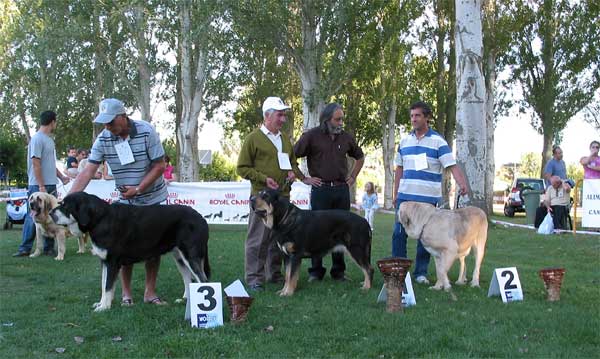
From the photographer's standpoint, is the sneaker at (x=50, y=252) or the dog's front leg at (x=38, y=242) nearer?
the dog's front leg at (x=38, y=242)

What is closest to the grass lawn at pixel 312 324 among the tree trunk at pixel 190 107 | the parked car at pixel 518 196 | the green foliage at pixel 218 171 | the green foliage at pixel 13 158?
the tree trunk at pixel 190 107

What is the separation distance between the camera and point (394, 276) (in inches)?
204

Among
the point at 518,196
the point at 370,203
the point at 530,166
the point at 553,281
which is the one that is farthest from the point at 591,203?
the point at 530,166

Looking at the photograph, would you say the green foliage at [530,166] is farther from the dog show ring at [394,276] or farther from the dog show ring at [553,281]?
the dog show ring at [394,276]

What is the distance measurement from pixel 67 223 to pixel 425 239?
3.68 m

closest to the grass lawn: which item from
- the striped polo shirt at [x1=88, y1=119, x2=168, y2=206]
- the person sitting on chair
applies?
the striped polo shirt at [x1=88, y1=119, x2=168, y2=206]

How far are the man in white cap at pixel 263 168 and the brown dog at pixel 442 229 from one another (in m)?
1.45

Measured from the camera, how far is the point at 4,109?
39438 mm

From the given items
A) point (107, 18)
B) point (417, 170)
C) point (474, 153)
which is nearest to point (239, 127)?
point (107, 18)

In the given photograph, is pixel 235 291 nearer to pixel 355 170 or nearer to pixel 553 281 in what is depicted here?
pixel 355 170

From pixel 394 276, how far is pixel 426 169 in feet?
6.74

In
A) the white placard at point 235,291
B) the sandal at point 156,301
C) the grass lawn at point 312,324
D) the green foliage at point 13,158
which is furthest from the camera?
the green foliage at point 13,158

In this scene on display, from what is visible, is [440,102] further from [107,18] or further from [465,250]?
[465,250]

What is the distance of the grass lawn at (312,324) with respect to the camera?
4148 millimetres
